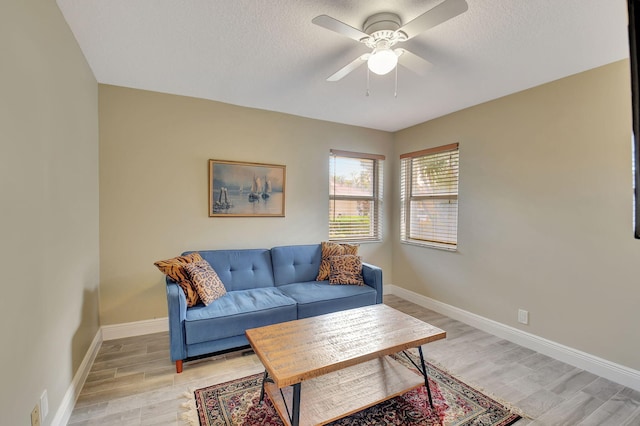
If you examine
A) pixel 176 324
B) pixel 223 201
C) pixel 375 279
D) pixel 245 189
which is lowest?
pixel 176 324

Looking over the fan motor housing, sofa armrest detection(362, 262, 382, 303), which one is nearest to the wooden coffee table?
sofa armrest detection(362, 262, 382, 303)

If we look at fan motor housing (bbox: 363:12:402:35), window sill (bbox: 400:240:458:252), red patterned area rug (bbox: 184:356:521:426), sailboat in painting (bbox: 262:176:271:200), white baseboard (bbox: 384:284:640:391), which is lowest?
red patterned area rug (bbox: 184:356:521:426)

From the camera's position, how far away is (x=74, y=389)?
1.93 m

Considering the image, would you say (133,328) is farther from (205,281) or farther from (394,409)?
(394,409)

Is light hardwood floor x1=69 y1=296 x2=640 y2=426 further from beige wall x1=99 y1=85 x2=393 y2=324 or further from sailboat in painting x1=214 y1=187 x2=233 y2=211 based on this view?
sailboat in painting x1=214 y1=187 x2=233 y2=211

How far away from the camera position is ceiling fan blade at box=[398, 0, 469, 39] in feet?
4.40

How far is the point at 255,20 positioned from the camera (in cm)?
181

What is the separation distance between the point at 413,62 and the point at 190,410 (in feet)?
9.58

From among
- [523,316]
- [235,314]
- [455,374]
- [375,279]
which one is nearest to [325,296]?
[375,279]

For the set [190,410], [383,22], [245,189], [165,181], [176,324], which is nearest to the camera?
[383,22]

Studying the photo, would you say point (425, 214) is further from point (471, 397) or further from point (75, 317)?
point (75, 317)

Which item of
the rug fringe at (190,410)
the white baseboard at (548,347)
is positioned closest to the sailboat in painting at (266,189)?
the rug fringe at (190,410)

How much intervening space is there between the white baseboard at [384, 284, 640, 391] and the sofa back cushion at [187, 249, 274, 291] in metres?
Result: 2.14

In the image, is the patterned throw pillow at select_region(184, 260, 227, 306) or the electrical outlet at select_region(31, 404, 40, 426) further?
the patterned throw pillow at select_region(184, 260, 227, 306)
